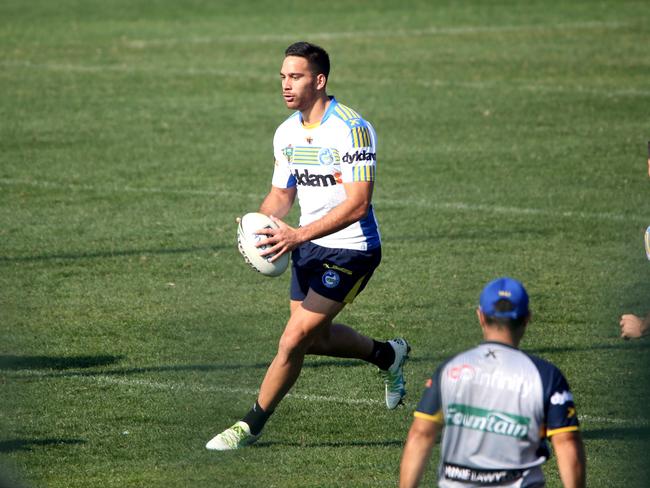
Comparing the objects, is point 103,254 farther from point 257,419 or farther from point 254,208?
point 257,419

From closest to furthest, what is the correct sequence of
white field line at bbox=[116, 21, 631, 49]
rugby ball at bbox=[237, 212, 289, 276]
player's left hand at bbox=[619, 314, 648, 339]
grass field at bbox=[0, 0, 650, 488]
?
player's left hand at bbox=[619, 314, 648, 339] → rugby ball at bbox=[237, 212, 289, 276] → grass field at bbox=[0, 0, 650, 488] → white field line at bbox=[116, 21, 631, 49]

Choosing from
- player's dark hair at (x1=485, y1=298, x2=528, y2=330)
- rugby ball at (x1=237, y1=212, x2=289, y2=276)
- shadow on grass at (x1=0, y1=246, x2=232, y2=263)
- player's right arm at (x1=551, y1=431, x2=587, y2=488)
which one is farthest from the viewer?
Answer: shadow on grass at (x1=0, y1=246, x2=232, y2=263)

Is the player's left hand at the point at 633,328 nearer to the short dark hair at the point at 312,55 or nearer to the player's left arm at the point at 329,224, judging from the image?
the player's left arm at the point at 329,224

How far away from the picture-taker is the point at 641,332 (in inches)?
251

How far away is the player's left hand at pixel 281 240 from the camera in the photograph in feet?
25.8

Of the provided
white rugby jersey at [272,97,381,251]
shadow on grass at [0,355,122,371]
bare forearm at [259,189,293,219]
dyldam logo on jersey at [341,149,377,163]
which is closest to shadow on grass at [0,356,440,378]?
shadow on grass at [0,355,122,371]

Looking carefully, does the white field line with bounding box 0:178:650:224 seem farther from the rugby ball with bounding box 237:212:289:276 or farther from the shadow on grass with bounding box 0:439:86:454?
the shadow on grass with bounding box 0:439:86:454

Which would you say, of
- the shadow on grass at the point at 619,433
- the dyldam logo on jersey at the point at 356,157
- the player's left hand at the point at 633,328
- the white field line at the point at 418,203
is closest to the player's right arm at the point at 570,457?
the player's left hand at the point at 633,328

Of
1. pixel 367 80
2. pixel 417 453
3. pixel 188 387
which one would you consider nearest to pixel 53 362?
pixel 188 387

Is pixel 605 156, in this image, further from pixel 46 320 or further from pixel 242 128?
pixel 46 320

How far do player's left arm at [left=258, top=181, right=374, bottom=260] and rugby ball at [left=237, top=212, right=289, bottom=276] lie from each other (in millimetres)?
128

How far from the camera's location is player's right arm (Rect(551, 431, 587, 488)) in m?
5.09

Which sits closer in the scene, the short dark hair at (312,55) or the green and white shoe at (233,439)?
the green and white shoe at (233,439)

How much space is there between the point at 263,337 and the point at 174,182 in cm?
592
